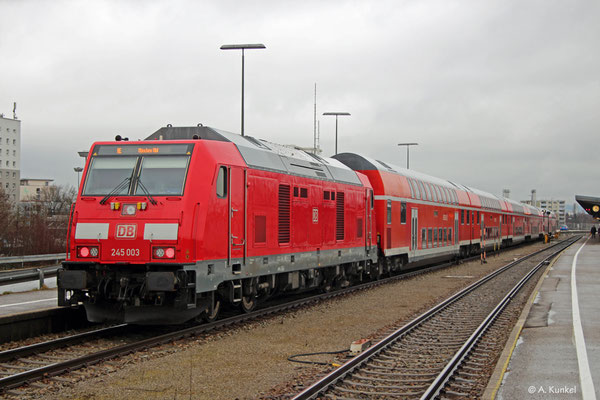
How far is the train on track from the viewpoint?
1141 centimetres

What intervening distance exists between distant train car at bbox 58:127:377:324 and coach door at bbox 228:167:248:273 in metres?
0.02

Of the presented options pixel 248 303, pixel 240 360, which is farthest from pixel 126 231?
pixel 248 303

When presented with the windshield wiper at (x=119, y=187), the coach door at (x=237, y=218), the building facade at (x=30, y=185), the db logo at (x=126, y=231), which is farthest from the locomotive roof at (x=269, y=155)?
the building facade at (x=30, y=185)

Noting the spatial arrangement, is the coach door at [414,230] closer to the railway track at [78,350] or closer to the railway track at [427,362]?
the railway track at [427,362]

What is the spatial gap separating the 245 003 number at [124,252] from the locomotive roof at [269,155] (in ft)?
8.89

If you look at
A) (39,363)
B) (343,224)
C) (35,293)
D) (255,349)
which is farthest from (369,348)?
(35,293)

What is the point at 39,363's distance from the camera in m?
9.55

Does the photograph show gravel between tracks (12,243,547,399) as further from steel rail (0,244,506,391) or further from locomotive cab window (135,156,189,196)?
locomotive cab window (135,156,189,196)

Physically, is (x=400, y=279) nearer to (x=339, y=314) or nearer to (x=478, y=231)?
(x=339, y=314)

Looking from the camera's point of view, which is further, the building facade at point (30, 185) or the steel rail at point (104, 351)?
the building facade at point (30, 185)

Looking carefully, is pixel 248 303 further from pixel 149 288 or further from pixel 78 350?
pixel 78 350

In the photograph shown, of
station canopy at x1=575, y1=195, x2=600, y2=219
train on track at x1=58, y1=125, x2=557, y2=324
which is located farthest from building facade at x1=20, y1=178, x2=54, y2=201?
train on track at x1=58, y1=125, x2=557, y2=324

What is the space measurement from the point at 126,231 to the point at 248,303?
3.90 m

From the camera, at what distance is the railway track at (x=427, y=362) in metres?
8.23
